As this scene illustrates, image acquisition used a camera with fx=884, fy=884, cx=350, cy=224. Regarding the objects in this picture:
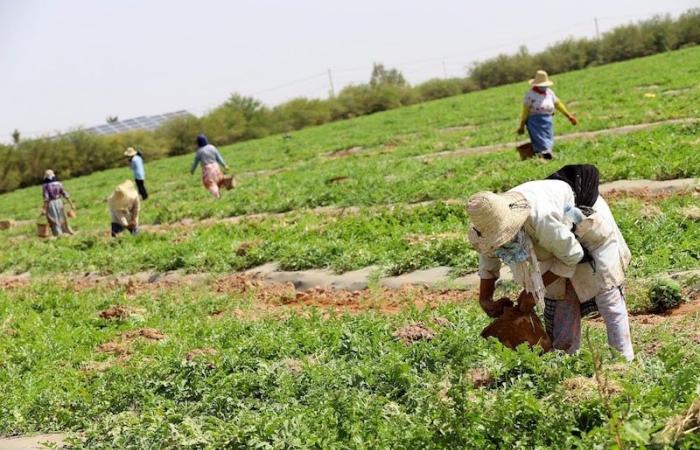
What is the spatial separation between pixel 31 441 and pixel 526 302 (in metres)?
3.46

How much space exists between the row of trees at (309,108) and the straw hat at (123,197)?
29.5 m

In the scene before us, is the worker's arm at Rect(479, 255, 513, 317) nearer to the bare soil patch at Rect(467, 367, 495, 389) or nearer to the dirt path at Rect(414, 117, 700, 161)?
the bare soil patch at Rect(467, 367, 495, 389)

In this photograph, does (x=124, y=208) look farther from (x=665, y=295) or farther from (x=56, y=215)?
(x=665, y=295)

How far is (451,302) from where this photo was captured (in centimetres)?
774

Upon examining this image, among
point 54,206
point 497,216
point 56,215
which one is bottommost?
point 56,215

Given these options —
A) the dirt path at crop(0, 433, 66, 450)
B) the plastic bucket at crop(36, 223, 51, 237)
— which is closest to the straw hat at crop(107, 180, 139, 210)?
the plastic bucket at crop(36, 223, 51, 237)

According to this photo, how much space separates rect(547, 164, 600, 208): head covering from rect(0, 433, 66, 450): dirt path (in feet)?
11.8

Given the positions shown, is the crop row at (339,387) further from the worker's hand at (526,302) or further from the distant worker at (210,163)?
the distant worker at (210,163)

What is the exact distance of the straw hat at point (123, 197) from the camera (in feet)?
49.4

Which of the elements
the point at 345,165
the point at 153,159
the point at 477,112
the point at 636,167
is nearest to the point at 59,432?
the point at 636,167

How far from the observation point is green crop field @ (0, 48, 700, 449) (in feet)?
14.5

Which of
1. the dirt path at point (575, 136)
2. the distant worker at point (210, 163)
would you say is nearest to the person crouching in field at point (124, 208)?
the distant worker at point (210, 163)

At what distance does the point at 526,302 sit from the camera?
16.4 ft

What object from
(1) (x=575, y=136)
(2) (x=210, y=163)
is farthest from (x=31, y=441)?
(1) (x=575, y=136)
